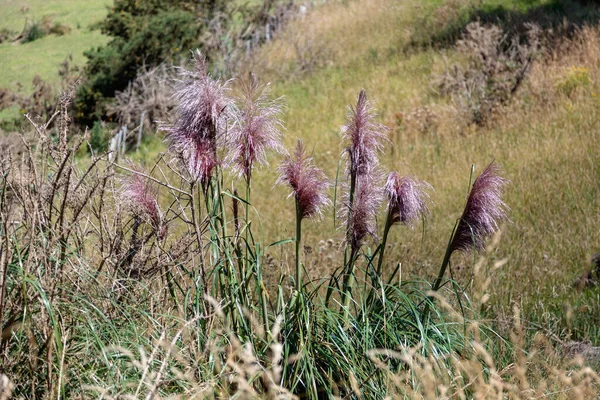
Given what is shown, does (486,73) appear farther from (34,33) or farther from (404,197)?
(34,33)

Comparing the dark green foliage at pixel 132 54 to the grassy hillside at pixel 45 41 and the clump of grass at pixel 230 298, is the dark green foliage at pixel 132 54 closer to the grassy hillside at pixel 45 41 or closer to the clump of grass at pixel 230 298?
the grassy hillside at pixel 45 41

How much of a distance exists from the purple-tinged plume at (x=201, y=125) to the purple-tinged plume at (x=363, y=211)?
1.85ft

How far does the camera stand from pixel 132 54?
16.9 meters

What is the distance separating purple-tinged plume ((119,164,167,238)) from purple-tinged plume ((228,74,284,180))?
0.38 meters

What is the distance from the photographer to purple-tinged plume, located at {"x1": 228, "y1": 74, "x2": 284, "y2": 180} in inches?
119

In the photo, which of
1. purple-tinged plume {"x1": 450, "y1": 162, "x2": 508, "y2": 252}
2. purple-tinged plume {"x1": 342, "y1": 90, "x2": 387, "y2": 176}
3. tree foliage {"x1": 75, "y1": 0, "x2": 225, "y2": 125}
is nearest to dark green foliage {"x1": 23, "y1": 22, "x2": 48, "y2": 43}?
tree foliage {"x1": 75, "y1": 0, "x2": 225, "y2": 125}

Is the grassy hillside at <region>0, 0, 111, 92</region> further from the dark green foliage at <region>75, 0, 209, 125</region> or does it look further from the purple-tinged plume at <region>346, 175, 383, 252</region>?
the purple-tinged plume at <region>346, 175, 383, 252</region>

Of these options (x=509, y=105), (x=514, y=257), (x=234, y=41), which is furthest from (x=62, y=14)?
(x=514, y=257)

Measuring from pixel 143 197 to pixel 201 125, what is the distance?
436 millimetres

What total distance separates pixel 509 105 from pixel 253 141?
7821mm

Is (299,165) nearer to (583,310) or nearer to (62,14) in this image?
(583,310)

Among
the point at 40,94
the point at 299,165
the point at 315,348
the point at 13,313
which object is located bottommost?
the point at 40,94

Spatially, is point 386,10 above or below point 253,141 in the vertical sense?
below

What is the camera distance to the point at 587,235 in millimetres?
6133
